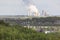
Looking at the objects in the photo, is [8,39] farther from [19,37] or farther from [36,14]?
[36,14]

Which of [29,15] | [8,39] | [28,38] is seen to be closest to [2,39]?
[8,39]

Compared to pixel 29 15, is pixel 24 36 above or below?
above

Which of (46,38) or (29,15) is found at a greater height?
(46,38)

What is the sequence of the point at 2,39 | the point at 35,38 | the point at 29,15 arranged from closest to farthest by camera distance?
the point at 2,39
the point at 35,38
the point at 29,15

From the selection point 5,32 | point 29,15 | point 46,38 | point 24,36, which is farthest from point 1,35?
point 29,15

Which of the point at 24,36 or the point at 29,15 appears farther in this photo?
the point at 29,15

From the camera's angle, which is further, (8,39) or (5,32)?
(5,32)

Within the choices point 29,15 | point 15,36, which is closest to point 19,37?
point 15,36

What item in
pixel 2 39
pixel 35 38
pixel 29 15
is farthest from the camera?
pixel 29 15

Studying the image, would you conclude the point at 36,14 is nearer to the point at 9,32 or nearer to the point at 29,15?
the point at 29,15
